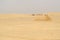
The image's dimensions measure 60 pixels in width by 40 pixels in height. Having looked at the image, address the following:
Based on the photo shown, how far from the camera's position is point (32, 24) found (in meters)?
0.79

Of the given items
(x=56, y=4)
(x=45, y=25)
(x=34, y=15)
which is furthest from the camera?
(x=56, y=4)

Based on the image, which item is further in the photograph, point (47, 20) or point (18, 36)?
point (47, 20)

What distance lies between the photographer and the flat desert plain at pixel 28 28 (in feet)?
2.21

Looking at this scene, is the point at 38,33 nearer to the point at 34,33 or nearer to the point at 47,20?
the point at 34,33

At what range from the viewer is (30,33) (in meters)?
0.70

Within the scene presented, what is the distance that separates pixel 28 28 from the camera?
29.5 inches

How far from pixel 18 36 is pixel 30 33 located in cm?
8

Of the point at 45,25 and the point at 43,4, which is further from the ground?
the point at 43,4

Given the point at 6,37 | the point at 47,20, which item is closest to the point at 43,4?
the point at 47,20

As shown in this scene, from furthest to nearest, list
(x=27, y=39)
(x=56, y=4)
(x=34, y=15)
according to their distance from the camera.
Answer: (x=56, y=4) < (x=34, y=15) < (x=27, y=39)

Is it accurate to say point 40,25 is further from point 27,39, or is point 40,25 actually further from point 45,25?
point 27,39

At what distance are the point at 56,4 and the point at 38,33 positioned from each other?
41cm

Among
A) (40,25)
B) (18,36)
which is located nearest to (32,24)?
(40,25)

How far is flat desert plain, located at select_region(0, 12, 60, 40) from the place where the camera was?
2.21 feet
